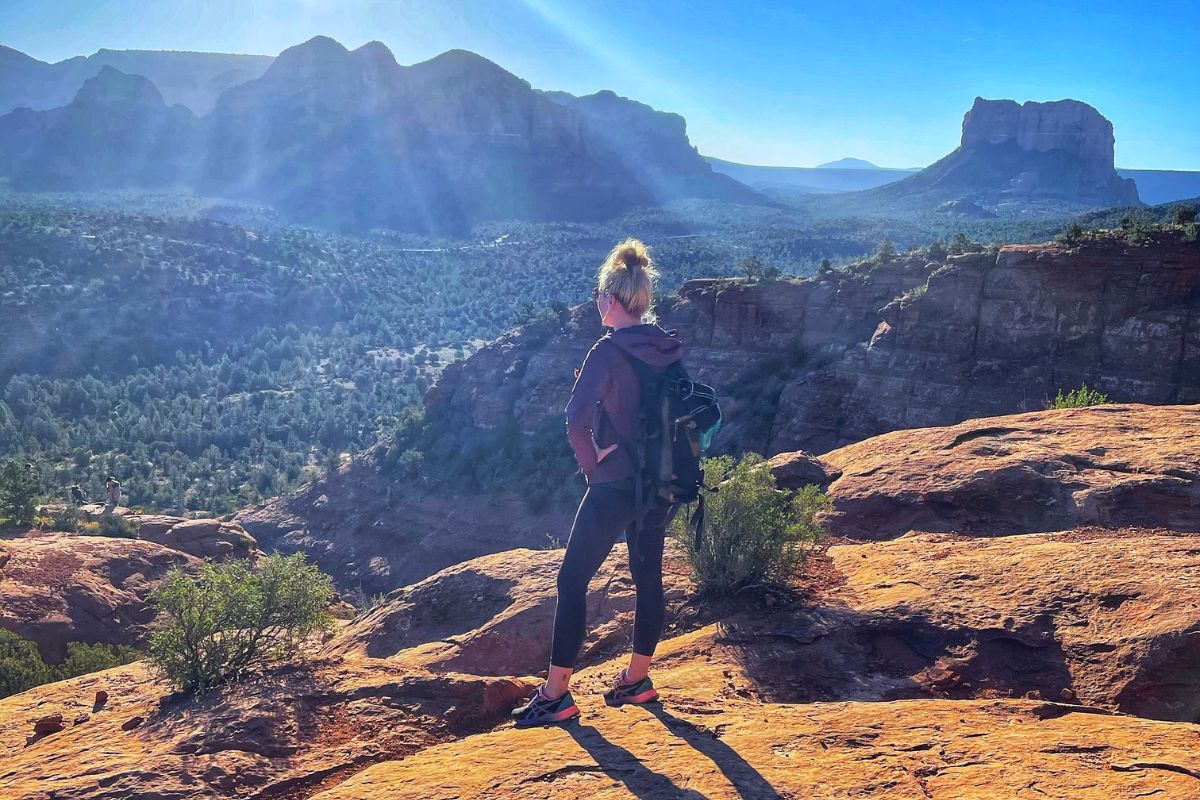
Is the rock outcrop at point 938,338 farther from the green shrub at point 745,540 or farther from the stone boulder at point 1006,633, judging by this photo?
the green shrub at point 745,540

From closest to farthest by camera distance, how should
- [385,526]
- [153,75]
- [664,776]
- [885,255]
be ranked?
[664,776]
[885,255]
[385,526]
[153,75]

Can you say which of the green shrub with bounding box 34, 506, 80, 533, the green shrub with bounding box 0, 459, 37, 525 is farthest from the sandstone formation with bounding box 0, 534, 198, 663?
the green shrub with bounding box 0, 459, 37, 525

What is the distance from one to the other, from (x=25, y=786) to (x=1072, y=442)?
788cm

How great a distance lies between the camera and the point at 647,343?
3.33 m

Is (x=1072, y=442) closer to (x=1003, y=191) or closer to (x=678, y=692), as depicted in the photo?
(x=678, y=692)

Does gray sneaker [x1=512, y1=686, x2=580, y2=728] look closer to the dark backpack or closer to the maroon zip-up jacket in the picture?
the dark backpack

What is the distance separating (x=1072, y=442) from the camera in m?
6.84

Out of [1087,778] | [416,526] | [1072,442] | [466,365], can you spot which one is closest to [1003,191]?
[466,365]

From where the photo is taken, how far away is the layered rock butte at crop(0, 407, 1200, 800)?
2.78m

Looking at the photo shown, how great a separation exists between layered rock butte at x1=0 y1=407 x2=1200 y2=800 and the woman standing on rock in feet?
0.64

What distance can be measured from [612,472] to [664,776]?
4.03 feet

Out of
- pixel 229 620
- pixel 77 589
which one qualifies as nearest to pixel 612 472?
pixel 229 620

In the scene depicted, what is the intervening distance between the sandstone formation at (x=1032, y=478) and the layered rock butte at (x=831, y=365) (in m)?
Answer: 0.47

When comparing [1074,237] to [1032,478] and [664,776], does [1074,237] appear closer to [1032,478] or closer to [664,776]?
[1032,478]
